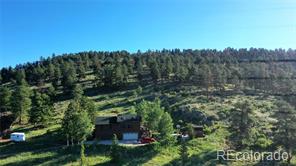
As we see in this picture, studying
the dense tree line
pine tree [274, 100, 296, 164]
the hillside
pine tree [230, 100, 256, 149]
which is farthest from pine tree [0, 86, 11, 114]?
pine tree [274, 100, 296, 164]

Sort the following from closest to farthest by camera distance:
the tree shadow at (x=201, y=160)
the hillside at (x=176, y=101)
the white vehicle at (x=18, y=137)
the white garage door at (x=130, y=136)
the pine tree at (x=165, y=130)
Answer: the tree shadow at (x=201, y=160) < the hillside at (x=176, y=101) < the pine tree at (x=165, y=130) < the white vehicle at (x=18, y=137) < the white garage door at (x=130, y=136)

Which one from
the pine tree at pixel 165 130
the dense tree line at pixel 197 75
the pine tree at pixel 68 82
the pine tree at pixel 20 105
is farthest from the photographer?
the pine tree at pixel 68 82

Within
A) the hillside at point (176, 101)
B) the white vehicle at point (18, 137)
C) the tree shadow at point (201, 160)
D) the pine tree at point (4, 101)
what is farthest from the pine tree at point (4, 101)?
the tree shadow at point (201, 160)

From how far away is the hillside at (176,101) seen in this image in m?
67.3

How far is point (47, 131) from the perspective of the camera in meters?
80.0

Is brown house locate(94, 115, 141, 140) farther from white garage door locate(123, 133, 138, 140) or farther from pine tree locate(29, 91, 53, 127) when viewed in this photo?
pine tree locate(29, 91, 53, 127)

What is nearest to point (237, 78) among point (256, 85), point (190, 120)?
point (256, 85)

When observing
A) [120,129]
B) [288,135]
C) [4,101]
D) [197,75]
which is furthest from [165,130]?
[197,75]

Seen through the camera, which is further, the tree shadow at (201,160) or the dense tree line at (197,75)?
the dense tree line at (197,75)

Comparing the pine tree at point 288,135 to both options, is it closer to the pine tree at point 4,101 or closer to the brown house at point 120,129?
the brown house at point 120,129

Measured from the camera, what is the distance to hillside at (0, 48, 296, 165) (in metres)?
67.3

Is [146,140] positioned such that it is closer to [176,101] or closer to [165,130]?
[165,130]

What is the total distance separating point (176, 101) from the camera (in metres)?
106

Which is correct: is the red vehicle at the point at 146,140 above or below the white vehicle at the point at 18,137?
below
